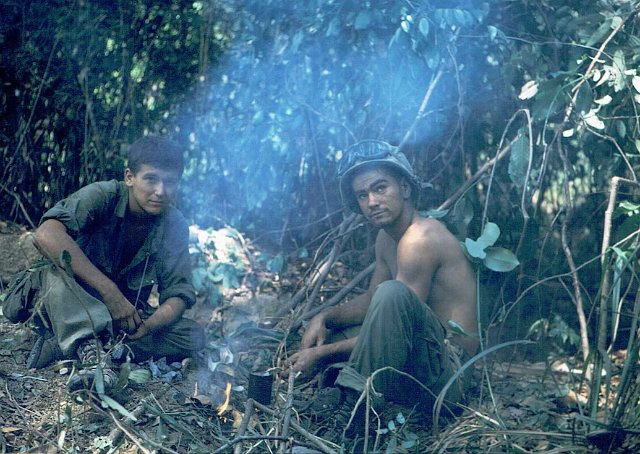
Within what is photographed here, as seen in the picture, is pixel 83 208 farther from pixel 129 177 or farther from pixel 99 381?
pixel 99 381

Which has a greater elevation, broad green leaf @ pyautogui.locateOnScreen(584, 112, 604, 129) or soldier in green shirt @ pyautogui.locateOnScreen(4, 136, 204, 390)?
broad green leaf @ pyautogui.locateOnScreen(584, 112, 604, 129)

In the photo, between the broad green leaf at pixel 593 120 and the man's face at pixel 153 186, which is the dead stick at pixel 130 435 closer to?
the man's face at pixel 153 186

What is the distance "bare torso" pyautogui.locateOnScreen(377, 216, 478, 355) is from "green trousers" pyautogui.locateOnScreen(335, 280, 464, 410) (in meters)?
0.30

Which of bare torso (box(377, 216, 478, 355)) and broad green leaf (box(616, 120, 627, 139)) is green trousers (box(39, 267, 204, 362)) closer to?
bare torso (box(377, 216, 478, 355))

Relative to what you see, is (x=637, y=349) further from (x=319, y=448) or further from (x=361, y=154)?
(x=361, y=154)

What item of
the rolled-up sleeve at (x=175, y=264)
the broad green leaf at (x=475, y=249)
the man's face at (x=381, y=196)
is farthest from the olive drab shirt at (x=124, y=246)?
the broad green leaf at (x=475, y=249)

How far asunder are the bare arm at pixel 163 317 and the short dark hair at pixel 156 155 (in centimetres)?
73

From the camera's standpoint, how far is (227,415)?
12.4 feet

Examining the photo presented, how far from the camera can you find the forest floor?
3.21m

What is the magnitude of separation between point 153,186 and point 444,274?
5.35 feet

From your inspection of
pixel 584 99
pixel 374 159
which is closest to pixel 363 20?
pixel 374 159

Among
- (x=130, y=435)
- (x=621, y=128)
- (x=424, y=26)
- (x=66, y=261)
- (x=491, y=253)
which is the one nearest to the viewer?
(x=130, y=435)

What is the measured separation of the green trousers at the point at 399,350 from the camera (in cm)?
361

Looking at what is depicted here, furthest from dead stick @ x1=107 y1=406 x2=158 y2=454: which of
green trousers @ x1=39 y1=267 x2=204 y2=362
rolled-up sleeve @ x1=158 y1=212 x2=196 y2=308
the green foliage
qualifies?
the green foliage
